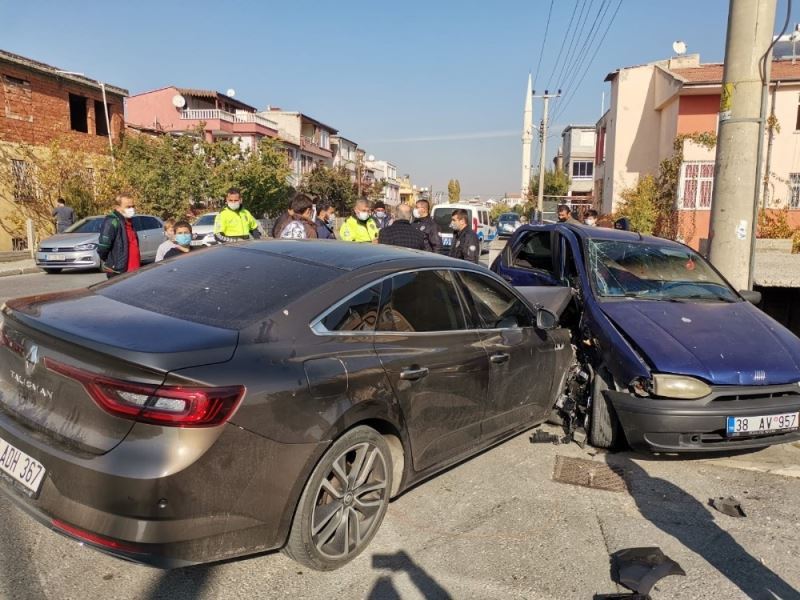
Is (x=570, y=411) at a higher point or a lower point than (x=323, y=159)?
lower

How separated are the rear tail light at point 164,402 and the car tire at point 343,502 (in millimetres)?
597

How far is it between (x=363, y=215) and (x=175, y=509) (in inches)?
258

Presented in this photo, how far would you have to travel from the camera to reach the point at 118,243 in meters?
6.76

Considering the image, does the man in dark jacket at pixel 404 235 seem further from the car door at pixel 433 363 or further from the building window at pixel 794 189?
the building window at pixel 794 189

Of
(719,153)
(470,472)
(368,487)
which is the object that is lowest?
(470,472)

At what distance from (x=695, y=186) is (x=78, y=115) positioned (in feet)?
84.5

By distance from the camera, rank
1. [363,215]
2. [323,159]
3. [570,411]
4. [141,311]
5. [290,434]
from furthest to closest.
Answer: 1. [323,159]
2. [363,215]
3. [570,411]
4. [141,311]
5. [290,434]

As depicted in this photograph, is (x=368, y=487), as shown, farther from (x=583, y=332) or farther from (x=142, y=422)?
(x=583, y=332)

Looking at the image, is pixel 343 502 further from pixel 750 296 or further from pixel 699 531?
pixel 750 296

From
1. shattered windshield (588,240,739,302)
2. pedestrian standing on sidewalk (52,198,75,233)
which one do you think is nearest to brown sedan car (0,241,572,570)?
shattered windshield (588,240,739,302)


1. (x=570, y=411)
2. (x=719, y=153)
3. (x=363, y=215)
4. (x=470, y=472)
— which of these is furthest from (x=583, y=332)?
(x=363, y=215)

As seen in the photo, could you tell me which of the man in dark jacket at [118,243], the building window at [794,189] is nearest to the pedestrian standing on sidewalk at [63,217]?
the man in dark jacket at [118,243]

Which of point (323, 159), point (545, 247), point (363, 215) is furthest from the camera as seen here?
point (323, 159)

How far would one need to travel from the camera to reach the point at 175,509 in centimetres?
230
